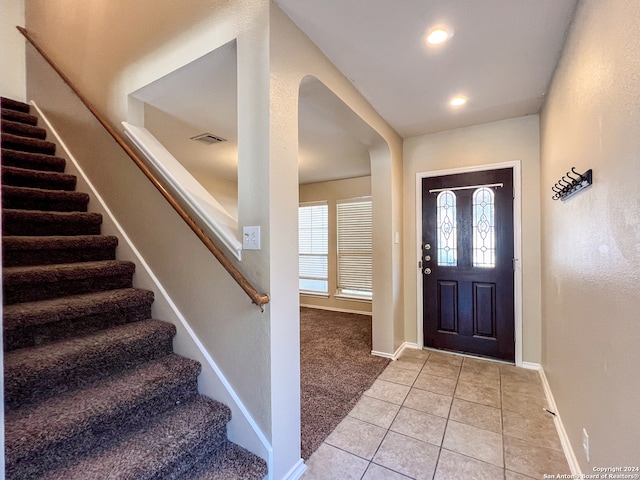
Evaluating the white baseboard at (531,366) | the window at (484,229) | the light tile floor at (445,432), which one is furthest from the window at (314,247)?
the white baseboard at (531,366)

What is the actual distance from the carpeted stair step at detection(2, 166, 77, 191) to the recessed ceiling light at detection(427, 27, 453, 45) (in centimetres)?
285

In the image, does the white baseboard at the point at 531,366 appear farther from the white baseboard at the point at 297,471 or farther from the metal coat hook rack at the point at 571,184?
the white baseboard at the point at 297,471

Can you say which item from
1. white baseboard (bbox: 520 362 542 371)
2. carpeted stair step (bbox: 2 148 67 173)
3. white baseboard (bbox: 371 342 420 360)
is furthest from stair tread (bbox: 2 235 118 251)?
white baseboard (bbox: 520 362 542 371)

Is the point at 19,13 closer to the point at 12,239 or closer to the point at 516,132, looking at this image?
the point at 12,239

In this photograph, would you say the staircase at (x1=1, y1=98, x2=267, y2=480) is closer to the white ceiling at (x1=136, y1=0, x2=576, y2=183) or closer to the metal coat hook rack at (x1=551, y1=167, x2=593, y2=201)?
the white ceiling at (x1=136, y1=0, x2=576, y2=183)

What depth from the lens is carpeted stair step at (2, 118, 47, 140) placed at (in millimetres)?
2496

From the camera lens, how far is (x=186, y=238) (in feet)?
5.83

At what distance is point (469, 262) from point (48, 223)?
3.59m

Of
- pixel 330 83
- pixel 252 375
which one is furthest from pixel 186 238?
pixel 330 83

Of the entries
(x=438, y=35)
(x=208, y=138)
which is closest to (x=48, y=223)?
(x=208, y=138)

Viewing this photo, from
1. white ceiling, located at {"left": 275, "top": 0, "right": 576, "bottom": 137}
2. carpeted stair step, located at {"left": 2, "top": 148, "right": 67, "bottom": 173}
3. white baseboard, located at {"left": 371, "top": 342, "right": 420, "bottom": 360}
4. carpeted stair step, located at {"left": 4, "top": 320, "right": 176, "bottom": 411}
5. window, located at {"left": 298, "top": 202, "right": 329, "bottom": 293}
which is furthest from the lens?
window, located at {"left": 298, "top": 202, "right": 329, "bottom": 293}

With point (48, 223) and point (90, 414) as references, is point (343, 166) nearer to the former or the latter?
point (48, 223)

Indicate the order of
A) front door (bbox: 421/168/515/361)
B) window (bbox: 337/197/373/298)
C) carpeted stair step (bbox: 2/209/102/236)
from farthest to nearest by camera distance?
window (bbox: 337/197/373/298)
front door (bbox: 421/168/515/361)
carpeted stair step (bbox: 2/209/102/236)

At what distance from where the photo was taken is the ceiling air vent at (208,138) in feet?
9.95
